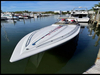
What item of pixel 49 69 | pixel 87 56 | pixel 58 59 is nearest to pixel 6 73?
pixel 49 69

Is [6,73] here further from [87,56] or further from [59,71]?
[87,56]

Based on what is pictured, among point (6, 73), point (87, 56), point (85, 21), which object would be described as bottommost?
point (6, 73)

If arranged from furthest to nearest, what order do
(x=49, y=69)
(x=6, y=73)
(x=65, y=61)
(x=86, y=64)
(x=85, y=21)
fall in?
(x=85, y=21), (x=65, y=61), (x=86, y=64), (x=49, y=69), (x=6, y=73)

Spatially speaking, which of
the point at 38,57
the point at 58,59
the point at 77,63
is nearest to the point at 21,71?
the point at 38,57

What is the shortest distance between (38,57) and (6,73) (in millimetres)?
2017

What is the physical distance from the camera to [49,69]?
187 inches

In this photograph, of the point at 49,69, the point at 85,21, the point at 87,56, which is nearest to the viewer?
the point at 49,69

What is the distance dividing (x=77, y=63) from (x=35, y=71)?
2.86m

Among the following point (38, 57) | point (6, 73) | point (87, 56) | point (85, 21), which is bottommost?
point (6, 73)

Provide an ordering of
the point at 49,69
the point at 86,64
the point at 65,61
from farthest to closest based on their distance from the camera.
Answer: the point at 65,61 → the point at 86,64 → the point at 49,69

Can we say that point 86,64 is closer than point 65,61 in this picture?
Yes

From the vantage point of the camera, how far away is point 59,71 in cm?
466

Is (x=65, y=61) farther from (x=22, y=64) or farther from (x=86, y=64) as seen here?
(x=22, y=64)

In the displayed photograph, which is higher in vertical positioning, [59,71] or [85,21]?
[85,21]
